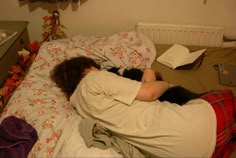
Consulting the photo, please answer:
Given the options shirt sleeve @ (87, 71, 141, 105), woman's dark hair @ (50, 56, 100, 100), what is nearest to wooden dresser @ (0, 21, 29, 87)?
woman's dark hair @ (50, 56, 100, 100)

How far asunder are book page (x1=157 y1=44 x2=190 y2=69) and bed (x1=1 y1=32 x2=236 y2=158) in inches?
1.4

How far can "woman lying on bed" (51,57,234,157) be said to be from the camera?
1.00m

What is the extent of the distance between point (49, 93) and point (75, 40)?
0.54m

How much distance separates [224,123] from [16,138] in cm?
89

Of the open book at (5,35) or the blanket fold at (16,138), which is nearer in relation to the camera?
the blanket fold at (16,138)

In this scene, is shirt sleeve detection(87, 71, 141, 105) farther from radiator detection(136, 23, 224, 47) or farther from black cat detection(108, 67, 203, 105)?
radiator detection(136, 23, 224, 47)

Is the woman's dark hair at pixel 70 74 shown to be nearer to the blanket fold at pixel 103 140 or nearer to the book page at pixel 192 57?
the blanket fold at pixel 103 140

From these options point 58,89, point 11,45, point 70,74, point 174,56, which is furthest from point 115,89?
point 11,45

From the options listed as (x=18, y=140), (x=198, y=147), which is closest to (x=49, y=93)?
(x=18, y=140)

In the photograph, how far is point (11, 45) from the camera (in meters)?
1.63

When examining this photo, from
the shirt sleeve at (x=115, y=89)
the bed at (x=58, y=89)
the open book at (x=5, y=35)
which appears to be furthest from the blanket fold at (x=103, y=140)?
the open book at (x=5, y=35)

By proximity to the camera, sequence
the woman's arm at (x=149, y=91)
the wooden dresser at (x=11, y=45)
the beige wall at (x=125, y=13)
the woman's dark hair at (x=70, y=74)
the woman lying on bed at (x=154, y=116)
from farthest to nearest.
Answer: the beige wall at (x=125, y=13) < the wooden dresser at (x=11, y=45) < the woman's dark hair at (x=70, y=74) < the woman's arm at (x=149, y=91) < the woman lying on bed at (x=154, y=116)

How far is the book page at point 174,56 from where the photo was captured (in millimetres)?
1649

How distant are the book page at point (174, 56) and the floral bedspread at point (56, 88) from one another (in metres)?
0.08
